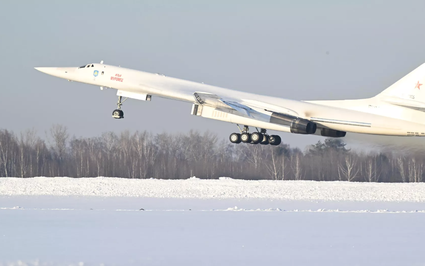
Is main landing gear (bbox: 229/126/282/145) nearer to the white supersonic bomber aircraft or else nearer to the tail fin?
the white supersonic bomber aircraft

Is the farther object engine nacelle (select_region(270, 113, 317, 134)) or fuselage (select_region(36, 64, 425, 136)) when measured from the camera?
engine nacelle (select_region(270, 113, 317, 134))

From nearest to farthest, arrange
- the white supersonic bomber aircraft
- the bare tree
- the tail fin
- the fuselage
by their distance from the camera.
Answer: the tail fin
the white supersonic bomber aircraft
the fuselage
the bare tree

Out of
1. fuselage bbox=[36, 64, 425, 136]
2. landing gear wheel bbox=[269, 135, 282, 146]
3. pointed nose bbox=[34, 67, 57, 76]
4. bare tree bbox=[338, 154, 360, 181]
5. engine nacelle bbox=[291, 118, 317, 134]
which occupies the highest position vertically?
pointed nose bbox=[34, 67, 57, 76]

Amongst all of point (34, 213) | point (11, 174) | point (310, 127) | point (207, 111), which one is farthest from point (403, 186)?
point (11, 174)

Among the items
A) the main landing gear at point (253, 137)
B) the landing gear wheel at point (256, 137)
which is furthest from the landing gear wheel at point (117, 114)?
the landing gear wheel at point (256, 137)

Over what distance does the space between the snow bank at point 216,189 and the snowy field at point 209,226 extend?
0.07m

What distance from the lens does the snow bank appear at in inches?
840

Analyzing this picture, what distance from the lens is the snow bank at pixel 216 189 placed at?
2134 centimetres

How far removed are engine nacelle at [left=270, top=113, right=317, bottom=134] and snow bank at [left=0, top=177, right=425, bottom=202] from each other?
220cm

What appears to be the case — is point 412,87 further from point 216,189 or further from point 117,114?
point 117,114

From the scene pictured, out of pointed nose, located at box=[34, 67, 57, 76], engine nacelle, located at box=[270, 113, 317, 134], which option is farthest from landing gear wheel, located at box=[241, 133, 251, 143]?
pointed nose, located at box=[34, 67, 57, 76]

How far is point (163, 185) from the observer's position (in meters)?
24.8

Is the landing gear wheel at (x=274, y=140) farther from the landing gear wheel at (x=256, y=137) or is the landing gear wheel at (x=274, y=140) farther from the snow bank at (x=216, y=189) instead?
the snow bank at (x=216, y=189)

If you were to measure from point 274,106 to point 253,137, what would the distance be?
144cm
